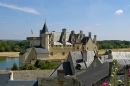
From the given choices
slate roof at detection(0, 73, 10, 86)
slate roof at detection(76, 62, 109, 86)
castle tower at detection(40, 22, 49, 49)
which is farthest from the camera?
castle tower at detection(40, 22, 49, 49)

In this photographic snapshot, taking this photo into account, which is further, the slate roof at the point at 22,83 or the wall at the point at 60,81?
the slate roof at the point at 22,83

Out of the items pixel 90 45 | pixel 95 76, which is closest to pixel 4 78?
pixel 95 76

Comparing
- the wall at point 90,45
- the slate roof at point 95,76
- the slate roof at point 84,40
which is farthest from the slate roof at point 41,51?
the slate roof at point 95,76

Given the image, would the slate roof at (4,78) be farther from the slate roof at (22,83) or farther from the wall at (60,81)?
the wall at (60,81)

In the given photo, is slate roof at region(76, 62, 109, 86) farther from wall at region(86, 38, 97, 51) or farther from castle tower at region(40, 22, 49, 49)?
wall at region(86, 38, 97, 51)

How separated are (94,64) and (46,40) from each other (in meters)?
30.3

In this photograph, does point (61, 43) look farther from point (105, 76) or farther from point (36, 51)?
point (105, 76)

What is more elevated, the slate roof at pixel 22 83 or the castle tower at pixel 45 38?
the castle tower at pixel 45 38

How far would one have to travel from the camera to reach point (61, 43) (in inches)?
2126

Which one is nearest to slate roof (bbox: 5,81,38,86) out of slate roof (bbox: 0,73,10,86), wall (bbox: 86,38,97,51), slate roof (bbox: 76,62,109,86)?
slate roof (bbox: 0,73,10,86)

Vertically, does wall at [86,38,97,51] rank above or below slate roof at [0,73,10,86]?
above

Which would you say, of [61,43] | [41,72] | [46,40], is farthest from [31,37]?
[41,72]

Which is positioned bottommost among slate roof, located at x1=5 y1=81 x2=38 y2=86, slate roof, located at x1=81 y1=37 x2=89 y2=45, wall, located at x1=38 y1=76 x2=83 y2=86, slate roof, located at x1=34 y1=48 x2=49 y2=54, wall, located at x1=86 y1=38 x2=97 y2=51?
slate roof, located at x1=5 y1=81 x2=38 y2=86

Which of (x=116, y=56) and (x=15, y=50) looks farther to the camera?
(x=15, y=50)
